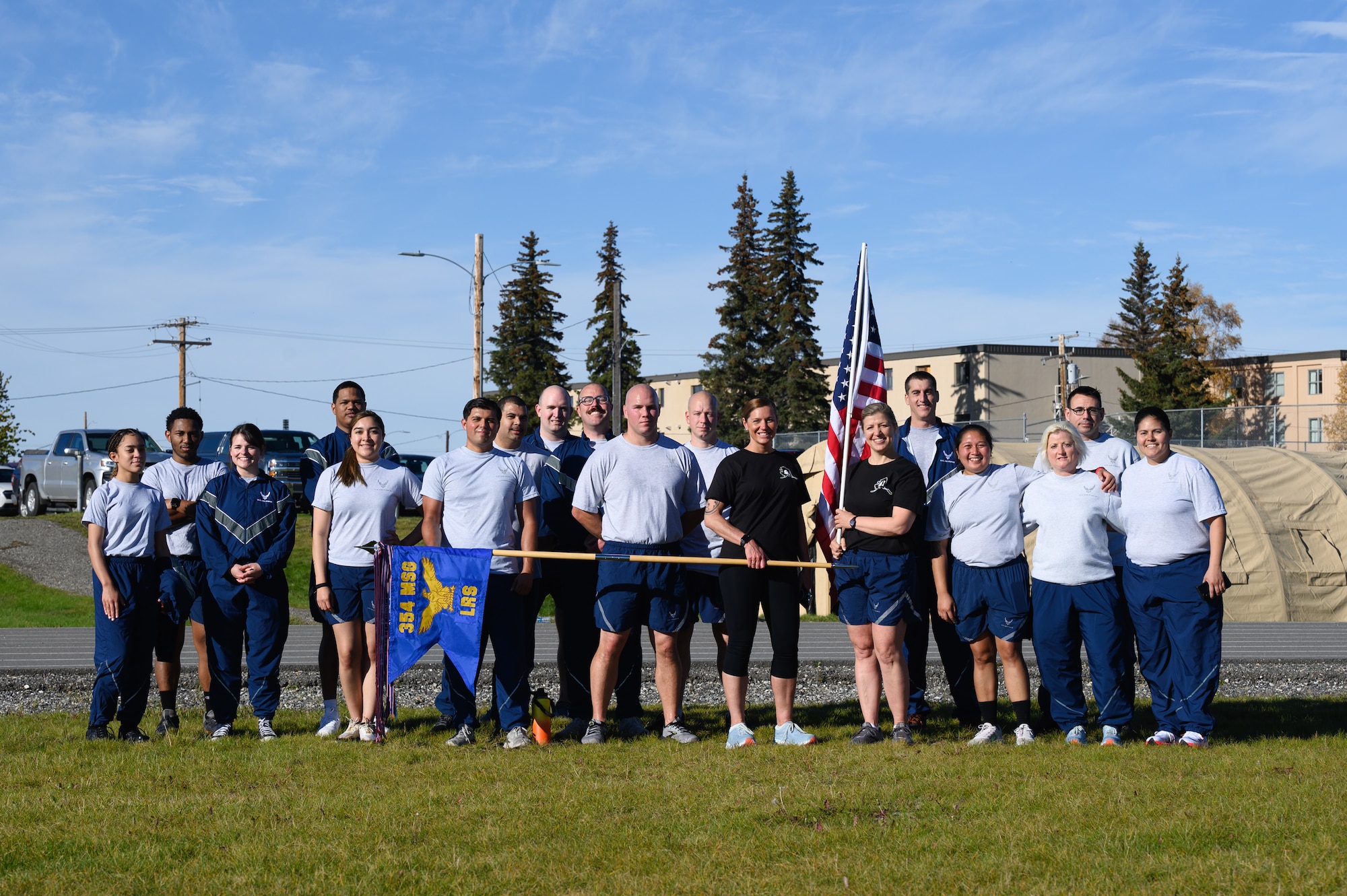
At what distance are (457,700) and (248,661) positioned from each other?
1.30 metres

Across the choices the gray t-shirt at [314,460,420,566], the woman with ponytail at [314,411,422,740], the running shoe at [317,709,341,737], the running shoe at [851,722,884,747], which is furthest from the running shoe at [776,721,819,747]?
the running shoe at [317,709,341,737]

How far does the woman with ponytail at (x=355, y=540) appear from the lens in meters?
7.66

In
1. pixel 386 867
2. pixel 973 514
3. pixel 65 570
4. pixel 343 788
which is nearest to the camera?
pixel 386 867

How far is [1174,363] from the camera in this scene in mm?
57031

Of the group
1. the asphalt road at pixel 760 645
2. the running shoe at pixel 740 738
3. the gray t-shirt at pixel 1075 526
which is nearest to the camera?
A: the running shoe at pixel 740 738

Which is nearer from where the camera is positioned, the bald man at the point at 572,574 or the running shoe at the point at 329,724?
the running shoe at the point at 329,724

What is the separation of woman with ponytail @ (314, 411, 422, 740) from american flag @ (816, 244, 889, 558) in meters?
2.63

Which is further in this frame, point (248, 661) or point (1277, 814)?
point (248, 661)

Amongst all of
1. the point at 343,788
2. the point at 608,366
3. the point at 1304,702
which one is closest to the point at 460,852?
the point at 343,788

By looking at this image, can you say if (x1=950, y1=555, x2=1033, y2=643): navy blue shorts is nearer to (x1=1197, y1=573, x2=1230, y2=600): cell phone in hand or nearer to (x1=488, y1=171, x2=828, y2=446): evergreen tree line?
(x1=1197, y1=573, x2=1230, y2=600): cell phone in hand

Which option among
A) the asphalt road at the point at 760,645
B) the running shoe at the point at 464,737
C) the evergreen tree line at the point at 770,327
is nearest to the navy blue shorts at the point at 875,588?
the running shoe at the point at 464,737

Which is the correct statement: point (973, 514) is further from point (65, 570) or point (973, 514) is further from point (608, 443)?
point (65, 570)

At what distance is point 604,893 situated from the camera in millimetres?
4441

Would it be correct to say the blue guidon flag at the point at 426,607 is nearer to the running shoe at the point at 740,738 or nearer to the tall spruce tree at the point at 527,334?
the running shoe at the point at 740,738
